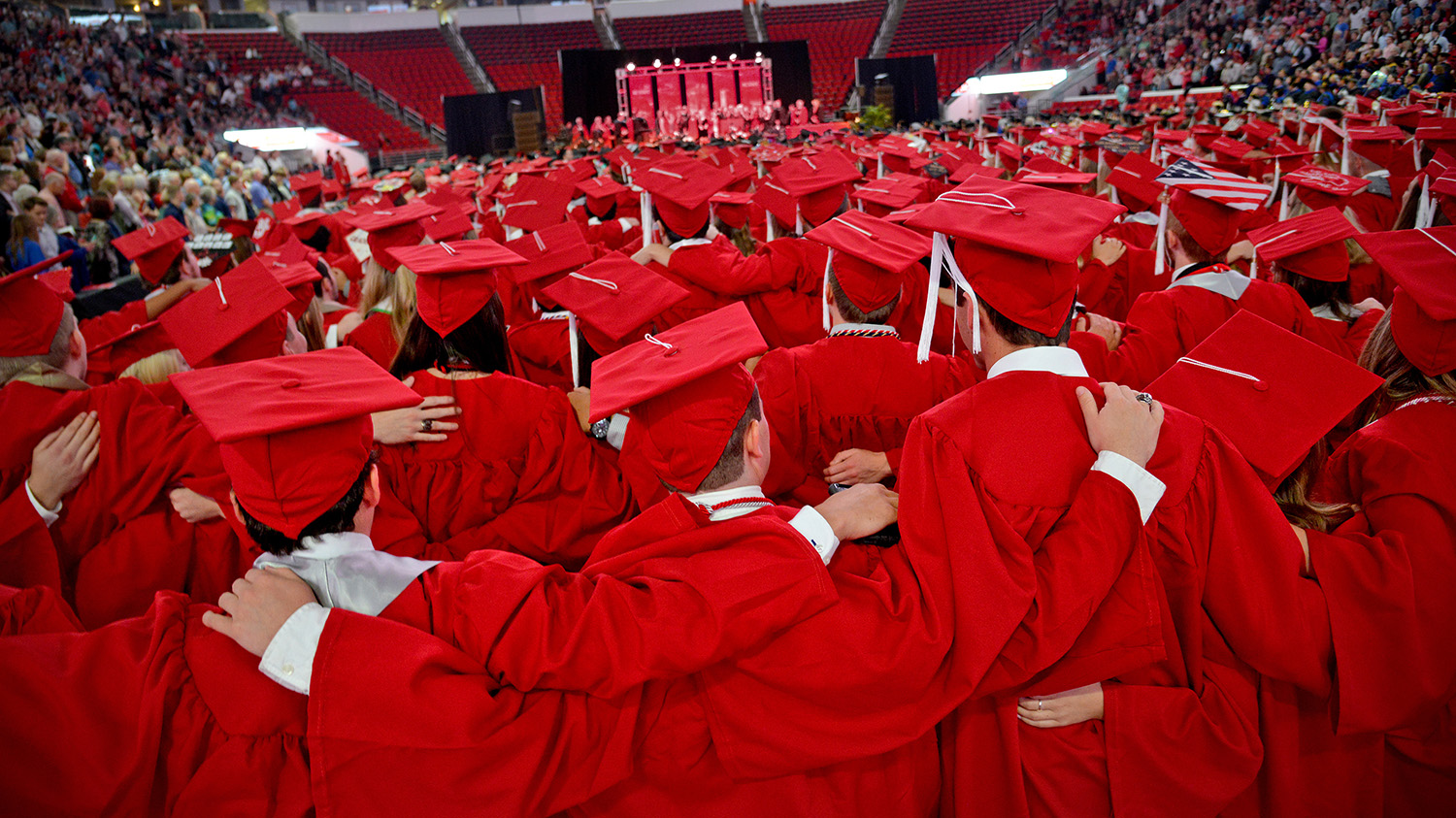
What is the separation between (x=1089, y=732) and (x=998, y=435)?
62 centimetres

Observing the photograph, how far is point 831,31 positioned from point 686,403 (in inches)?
1253

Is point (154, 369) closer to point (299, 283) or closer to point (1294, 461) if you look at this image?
point (299, 283)

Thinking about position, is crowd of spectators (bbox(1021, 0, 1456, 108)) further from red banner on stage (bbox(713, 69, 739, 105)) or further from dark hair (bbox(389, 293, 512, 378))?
dark hair (bbox(389, 293, 512, 378))

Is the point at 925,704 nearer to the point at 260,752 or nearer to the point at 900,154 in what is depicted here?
the point at 260,752

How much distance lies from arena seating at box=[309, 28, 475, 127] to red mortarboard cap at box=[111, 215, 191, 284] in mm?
25754

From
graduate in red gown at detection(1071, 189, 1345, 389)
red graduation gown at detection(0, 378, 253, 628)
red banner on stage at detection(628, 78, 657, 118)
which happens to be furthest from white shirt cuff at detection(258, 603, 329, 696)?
red banner on stage at detection(628, 78, 657, 118)

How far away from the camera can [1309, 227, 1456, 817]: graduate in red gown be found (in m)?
1.40

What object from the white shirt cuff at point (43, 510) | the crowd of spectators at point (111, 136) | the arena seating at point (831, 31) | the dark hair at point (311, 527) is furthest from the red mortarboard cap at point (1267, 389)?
the arena seating at point (831, 31)

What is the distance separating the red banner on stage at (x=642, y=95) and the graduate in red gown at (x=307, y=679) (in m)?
24.7

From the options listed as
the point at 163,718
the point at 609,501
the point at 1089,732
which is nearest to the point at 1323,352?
the point at 1089,732

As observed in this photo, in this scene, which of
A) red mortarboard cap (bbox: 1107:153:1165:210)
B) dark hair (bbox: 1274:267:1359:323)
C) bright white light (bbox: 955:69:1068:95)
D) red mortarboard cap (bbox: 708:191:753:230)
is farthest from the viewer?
bright white light (bbox: 955:69:1068:95)

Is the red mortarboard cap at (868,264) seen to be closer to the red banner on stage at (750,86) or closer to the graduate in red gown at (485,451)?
the graduate in red gown at (485,451)

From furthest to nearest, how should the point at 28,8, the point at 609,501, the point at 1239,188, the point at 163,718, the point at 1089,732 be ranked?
1. the point at 28,8
2. the point at 1239,188
3. the point at 609,501
4. the point at 1089,732
5. the point at 163,718

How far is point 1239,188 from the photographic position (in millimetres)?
3051
